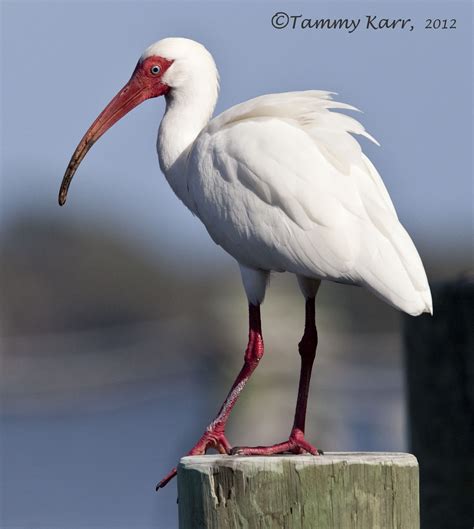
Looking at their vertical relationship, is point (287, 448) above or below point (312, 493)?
above

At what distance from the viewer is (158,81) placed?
1046 centimetres

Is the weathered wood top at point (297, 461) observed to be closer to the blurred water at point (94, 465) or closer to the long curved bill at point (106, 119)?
the long curved bill at point (106, 119)

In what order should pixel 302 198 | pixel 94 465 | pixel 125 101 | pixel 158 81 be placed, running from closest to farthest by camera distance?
pixel 302 198 → pixel 158 81 → pixel 125 101 → pixel 94 465

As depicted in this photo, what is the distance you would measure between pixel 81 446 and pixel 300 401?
3208cm

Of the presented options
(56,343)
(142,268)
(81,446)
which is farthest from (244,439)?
(56,343)

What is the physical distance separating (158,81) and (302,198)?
1816mm

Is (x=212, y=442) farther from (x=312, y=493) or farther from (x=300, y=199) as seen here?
(x=312, y=493)

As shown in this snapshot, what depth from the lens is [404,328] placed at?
11.5 metres

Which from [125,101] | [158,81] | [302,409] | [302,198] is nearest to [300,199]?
[302,198]

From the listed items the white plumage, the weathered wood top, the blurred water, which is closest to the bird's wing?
the white plumage

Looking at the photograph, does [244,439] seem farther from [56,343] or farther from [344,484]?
[56,343]

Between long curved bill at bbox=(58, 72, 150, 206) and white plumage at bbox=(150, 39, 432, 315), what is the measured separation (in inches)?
38.5

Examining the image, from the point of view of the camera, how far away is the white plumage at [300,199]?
886cm

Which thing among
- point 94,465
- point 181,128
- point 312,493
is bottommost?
point 94,465
